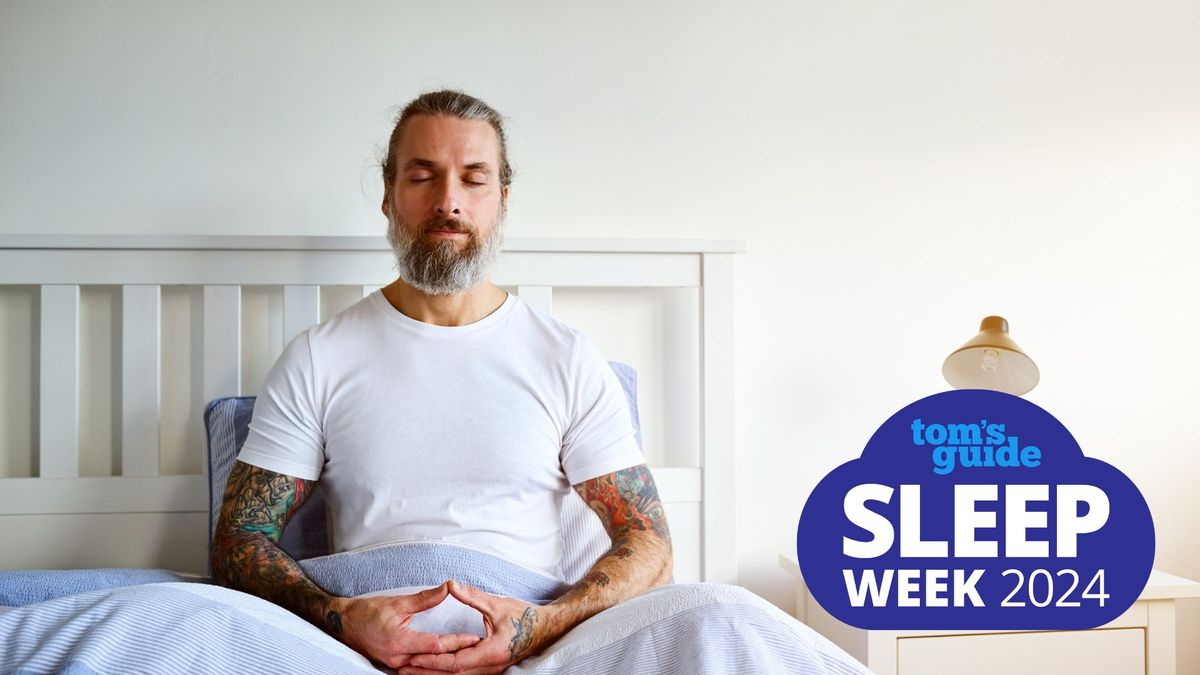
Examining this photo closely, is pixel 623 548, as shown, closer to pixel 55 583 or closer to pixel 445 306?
pixel 445 306

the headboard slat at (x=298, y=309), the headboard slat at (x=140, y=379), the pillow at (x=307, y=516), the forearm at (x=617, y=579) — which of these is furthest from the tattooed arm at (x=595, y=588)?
the headboard slat at (x=140, y=379)

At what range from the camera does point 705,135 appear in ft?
5.29

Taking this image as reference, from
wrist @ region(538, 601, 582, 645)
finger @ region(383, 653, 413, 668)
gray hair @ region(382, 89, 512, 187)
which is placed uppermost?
gray hair @ region(382, 89, 512, 187)

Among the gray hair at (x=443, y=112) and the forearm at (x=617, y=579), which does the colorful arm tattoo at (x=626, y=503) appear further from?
the gray hair at (x=443, y=112)

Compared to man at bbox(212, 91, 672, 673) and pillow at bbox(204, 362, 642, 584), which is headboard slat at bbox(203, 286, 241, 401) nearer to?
pillow at bbox(204, 362, 642, 584)

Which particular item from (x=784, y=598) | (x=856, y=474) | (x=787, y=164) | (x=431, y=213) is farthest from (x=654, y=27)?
(x=784, y=598)

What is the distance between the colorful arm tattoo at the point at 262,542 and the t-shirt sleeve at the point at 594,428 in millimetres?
354

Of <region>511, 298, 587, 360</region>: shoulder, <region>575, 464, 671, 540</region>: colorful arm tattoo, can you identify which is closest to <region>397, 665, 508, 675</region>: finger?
<region>575, 464, 671, 540</region>: colorful arm tattoo

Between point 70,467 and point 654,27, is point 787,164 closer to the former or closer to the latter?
point 654,27

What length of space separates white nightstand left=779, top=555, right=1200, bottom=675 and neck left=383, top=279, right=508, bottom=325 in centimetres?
72

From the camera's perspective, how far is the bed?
1.43m

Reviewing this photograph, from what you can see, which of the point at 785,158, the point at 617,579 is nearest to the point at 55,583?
the point at 617,579

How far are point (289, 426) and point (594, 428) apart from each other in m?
0.40

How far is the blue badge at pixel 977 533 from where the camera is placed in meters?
1.34
